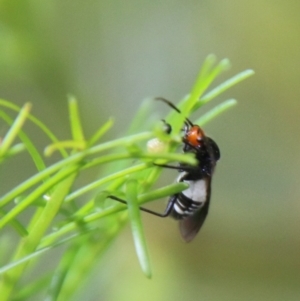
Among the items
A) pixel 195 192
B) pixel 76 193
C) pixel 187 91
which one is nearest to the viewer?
pixel 76 193

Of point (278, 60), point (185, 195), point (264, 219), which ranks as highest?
point (278, 60)

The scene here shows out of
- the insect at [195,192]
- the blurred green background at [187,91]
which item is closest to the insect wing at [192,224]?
the insect at [195,192]

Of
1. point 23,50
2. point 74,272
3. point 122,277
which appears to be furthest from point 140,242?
point 122,277

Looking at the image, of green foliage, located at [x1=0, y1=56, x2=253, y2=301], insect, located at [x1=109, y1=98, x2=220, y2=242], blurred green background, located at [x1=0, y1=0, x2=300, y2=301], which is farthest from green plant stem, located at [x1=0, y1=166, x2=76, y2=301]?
blurred green background, located at [x1=0, y1=0, x2=300, y2=301]

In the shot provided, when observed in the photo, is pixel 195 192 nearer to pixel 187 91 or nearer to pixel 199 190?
pixel 199 190

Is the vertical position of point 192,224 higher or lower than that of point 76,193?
lower

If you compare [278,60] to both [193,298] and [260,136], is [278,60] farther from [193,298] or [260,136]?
[193,298]

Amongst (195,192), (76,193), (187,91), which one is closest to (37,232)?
(76,193)
